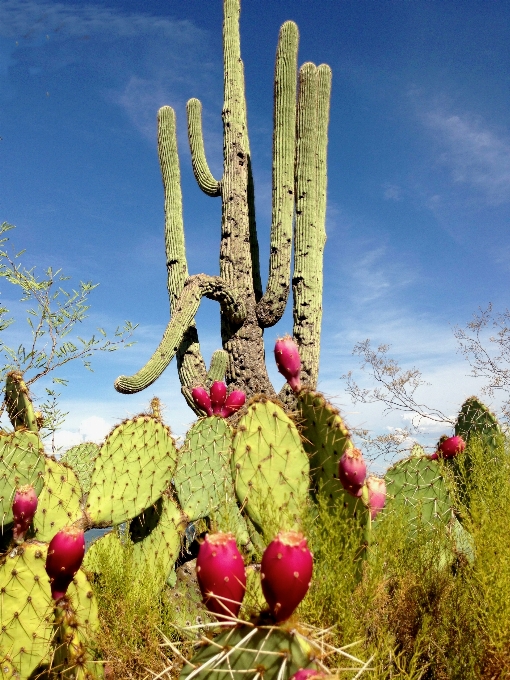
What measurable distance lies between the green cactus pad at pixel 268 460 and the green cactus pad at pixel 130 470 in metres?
0.88

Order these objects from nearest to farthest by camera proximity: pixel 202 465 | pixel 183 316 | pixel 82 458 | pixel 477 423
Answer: pixel 202 465
pixel 477 423
pixel 82 458
pixel 183 316

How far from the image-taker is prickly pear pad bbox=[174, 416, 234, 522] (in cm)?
322

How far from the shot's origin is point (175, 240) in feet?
26.6

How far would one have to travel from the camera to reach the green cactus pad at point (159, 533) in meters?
2.95

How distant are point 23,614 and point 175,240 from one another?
6.67 m

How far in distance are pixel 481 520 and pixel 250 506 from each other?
939 millimetres

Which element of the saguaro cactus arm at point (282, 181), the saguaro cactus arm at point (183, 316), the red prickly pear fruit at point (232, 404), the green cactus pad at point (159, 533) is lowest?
the green cactus pad at point (159, 533)

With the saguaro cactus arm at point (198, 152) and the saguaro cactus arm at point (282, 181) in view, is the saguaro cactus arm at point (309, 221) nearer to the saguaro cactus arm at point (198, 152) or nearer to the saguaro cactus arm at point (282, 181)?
the saguaro cactus arm at point (282, 181)

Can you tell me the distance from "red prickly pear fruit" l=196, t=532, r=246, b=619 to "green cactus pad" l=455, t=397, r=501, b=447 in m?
→ 2.84

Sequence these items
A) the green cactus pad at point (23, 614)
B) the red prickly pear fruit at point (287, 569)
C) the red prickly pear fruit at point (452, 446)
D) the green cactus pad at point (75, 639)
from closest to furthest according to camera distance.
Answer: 1. the red prickly pear fruit at point (287, 569)
2. the green cactus pad at point (75, 639)
3. the green cactus pad at point (23, 614)
4. the red prickly pear fruit at point (452, 446)

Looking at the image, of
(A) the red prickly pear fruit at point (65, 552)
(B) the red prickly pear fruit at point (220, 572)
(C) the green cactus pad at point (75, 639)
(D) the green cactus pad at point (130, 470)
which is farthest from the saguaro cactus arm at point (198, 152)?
(B) the red prickly pear fruit at point (220, 572)

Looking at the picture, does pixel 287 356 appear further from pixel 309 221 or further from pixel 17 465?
pixel 309 221

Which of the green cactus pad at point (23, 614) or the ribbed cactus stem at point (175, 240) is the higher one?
the ribbed cactus stem at point (175, 240)

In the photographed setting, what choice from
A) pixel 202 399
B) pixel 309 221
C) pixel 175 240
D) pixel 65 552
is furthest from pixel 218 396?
pixel 175 240
